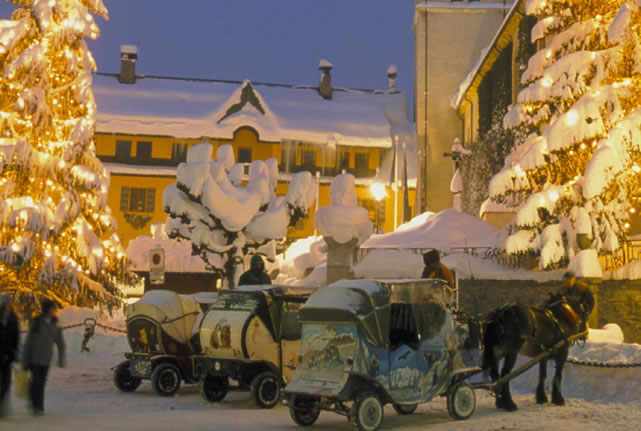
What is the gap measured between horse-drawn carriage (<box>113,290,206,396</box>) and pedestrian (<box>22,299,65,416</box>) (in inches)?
104

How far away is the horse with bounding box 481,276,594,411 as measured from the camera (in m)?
12.2

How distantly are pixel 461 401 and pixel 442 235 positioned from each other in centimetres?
1371

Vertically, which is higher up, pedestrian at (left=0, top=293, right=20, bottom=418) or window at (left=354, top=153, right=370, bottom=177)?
window at (left=354, top=153, right=370, bottom=177)

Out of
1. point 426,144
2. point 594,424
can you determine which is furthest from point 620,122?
point 426,144

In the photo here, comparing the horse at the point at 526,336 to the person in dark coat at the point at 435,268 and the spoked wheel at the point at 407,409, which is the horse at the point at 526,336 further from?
the spoked wheel at the point at 407,409

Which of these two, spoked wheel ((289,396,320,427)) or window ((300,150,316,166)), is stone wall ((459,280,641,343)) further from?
window ((300,150,316,166))

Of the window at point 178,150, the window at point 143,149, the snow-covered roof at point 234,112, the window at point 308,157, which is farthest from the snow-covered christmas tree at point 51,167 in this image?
the window at point 308,157

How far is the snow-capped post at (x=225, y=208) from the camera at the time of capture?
24.3 m

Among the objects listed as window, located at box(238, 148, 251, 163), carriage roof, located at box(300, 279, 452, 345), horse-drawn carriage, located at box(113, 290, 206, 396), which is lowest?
horse-drawn carriage, located at box(113, 290, 206, 396)

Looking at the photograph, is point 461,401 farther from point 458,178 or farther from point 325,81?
point 325,81

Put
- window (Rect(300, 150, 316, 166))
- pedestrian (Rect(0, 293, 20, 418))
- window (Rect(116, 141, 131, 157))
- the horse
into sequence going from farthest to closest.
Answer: window (Rect(300, 150, 316, 166))
window (Rect(116, 141, 131, 157))
the horse
pedestrian (Rect(0, 293, 20, 418))

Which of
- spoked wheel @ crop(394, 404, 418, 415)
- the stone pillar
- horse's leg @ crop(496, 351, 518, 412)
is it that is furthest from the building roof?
spoked wheel @ crop(394, 404, 418, 415)

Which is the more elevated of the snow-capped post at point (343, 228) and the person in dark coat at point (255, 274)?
the snow-capped post at point (343, 228)

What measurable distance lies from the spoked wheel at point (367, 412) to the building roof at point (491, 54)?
26.6 m
